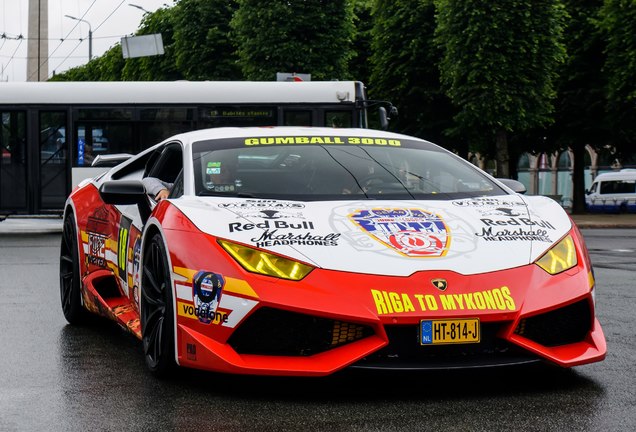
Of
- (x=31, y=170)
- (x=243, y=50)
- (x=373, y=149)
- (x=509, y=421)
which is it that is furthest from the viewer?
(x=243, y=50)

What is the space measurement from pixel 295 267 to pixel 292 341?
0.31 m

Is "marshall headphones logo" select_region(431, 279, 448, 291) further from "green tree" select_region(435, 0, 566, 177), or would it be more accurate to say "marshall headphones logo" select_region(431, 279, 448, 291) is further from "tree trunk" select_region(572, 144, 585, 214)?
"tree trunk" select_region(572, 144, 585, 214)

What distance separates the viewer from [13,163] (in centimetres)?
2205

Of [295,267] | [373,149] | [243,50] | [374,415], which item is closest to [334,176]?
[373,149]

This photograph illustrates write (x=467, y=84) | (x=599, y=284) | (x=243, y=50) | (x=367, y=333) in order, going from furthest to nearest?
(x=243, y=50)
(x=467, y=84)
(x=599, y=284)
(x=367, y=333)

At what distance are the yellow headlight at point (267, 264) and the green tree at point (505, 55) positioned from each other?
29916 millimetres

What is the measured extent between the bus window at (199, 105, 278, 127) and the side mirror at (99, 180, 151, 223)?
15943 mm

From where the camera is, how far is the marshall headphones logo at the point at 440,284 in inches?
192

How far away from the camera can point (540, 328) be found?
16.6 ft

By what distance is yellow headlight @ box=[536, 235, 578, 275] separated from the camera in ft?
16.9

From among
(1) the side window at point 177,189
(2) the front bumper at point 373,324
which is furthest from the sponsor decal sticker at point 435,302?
(1) the side window at point 177,189

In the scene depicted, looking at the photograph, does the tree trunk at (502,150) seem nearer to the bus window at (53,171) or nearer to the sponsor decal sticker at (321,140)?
the bus window at (53,171)

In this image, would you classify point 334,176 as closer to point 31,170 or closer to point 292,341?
point 292,341

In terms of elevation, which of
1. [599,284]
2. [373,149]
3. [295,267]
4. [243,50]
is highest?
[243,50]
